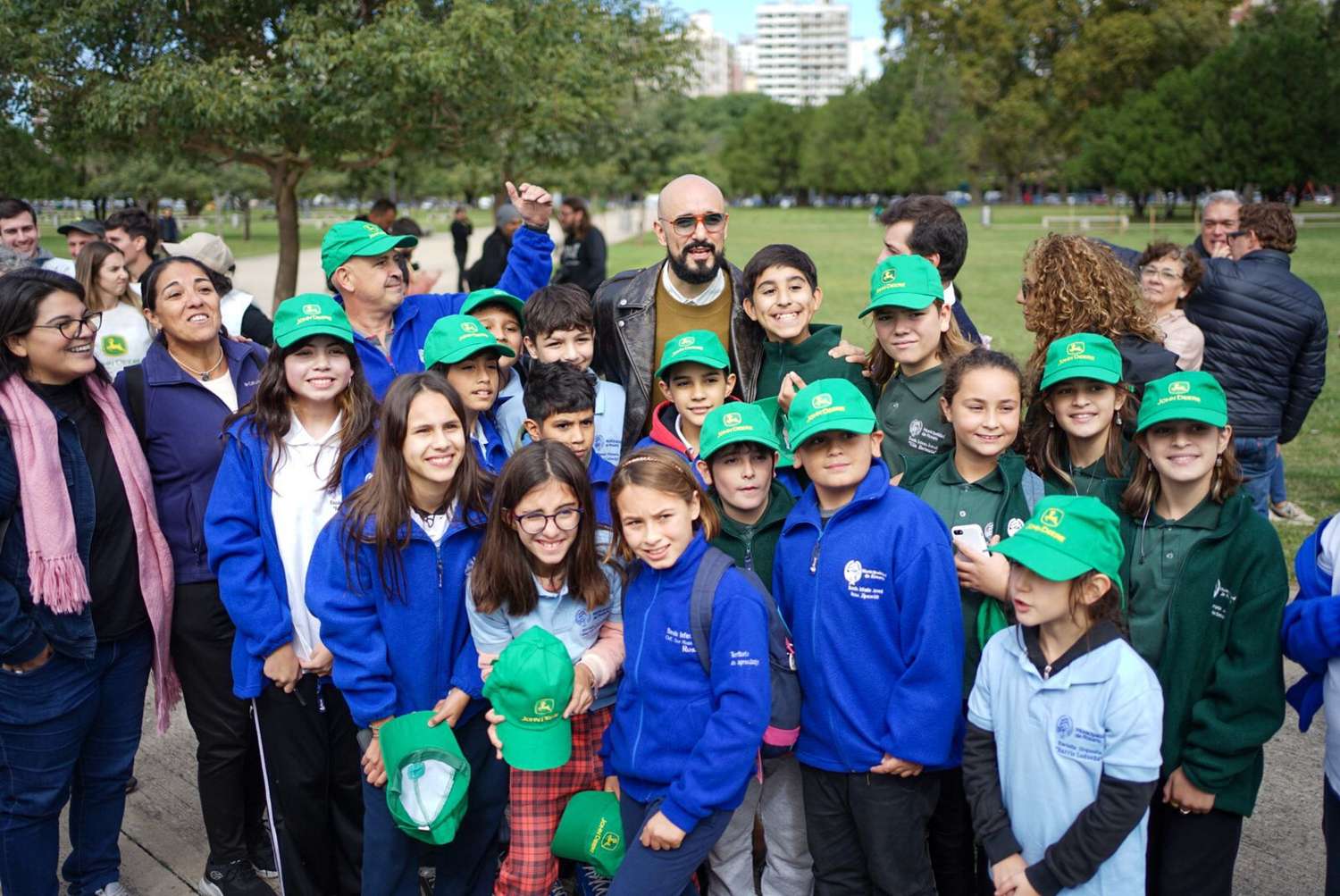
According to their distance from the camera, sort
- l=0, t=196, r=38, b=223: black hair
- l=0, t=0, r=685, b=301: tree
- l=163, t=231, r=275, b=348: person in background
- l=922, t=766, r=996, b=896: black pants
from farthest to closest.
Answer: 1. l=0, t=0, r=685, b=301: tree
2. l=0, t=196, r=38, b=223: black hair
3. l=163, t=231, r=275, b=348: person in background
4. l=922, t=766, r=996, b=896: black pants

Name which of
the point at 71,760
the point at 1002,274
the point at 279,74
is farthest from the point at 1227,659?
the point at 1002,274

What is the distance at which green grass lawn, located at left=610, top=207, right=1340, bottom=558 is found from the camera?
9.28 metres

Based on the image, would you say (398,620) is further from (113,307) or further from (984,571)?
(113,307)

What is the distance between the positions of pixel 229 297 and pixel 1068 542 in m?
4.23

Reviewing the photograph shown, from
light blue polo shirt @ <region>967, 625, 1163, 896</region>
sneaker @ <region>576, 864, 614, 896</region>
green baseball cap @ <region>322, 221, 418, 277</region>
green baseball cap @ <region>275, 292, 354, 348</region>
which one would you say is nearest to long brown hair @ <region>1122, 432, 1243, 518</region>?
light blue polo shirt @ <region>967, 625, 1163, 896</region>

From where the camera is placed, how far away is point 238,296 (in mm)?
5398

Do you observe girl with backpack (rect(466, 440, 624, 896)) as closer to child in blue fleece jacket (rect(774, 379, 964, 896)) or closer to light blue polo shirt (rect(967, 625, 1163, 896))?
child in blue fleece jacket (rect(774, 379, 964, 896))

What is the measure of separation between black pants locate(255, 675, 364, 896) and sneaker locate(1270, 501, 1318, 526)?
700 centimetres

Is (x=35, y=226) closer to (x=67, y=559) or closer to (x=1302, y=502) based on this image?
(x=67, y=559)

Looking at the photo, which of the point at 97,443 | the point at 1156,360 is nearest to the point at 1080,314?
the point at 1156,360

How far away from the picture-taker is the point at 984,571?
10.7 ft

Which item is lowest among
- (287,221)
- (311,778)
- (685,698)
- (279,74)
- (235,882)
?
(235,882)

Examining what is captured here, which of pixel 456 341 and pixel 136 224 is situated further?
pixel 136 224

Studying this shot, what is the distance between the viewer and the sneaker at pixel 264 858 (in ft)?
13.8
